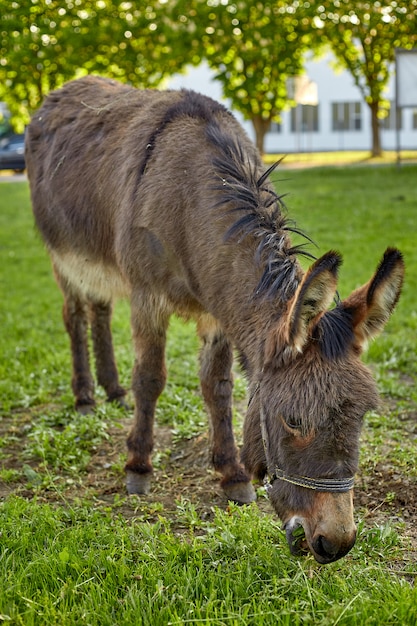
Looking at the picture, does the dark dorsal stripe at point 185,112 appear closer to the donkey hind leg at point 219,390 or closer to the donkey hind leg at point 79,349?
the donkey hind leg at point 219,390

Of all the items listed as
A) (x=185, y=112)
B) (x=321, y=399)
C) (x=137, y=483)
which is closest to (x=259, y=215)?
(x=321, y=399)

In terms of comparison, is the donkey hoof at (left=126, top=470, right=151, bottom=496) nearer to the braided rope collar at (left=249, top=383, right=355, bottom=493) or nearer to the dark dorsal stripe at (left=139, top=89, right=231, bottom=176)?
the braided rope collar at (left=249, top=383, right=355, bottom=493)

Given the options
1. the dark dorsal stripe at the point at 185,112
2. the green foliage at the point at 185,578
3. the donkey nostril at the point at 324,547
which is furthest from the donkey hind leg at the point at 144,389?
the donkey nostril at the point at 324,547

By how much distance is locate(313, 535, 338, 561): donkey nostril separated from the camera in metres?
2.81

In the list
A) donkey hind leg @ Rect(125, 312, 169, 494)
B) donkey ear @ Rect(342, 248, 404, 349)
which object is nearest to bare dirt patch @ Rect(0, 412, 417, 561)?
donkey hind leg @ Rect(125, 312, 169, 494)

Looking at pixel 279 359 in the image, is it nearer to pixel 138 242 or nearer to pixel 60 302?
A: pixel 138 242

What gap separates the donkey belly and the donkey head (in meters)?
1.88

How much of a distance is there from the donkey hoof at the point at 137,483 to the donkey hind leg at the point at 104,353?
60.4 inches

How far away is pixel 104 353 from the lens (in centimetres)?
605

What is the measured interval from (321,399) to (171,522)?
1390 mm

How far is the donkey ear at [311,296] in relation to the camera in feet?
8.96

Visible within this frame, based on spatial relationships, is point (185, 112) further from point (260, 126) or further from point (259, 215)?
point (260, 126)

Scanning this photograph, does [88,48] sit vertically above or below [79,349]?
above

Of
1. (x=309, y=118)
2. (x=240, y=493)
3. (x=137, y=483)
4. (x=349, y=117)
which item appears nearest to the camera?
(x=240, y=493)
